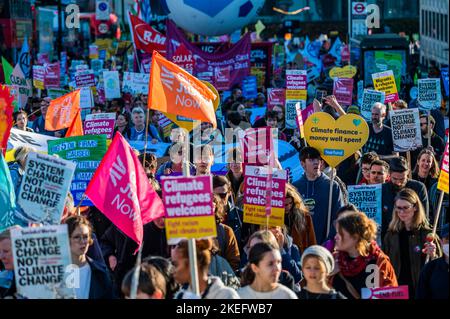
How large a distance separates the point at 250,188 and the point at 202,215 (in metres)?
2.40

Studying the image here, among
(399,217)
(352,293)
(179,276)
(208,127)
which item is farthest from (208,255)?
(208,127)

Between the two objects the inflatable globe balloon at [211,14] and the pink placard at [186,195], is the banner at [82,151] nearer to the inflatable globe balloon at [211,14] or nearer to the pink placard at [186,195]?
the pink placard at [186,195]

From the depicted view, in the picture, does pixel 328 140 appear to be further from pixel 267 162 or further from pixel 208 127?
pixel 208 127

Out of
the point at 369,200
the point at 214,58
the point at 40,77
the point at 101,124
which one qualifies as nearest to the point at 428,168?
the point at 369,200

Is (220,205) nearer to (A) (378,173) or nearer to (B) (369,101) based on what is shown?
(A) (378,173)

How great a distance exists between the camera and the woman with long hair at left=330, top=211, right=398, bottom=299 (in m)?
7.96

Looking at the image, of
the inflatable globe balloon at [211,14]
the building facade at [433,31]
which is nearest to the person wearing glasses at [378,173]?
the inflatable globe balloon at [211,14]

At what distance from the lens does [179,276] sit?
24.7ft

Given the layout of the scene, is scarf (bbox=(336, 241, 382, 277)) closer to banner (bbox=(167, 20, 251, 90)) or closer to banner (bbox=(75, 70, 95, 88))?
banner (bbox=(75, 70, 95, 88))

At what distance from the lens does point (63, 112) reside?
583 inches

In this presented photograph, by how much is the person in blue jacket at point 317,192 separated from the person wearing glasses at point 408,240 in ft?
4.96

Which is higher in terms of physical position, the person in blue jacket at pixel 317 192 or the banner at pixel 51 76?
the person in blue jacket at pixel 317 192

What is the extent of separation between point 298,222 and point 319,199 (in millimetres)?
A: 938

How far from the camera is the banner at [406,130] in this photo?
44.7 feet
